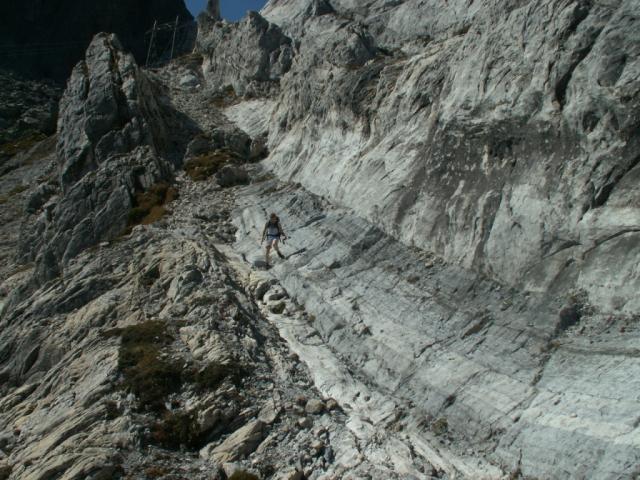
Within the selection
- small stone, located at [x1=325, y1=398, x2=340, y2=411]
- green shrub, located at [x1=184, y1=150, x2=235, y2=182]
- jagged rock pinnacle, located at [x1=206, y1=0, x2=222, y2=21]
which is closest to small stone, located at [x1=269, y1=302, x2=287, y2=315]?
small stone, located at [x1=325, y1=398, x2=340, y2=411]

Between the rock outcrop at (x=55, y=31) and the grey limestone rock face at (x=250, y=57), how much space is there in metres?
20.2

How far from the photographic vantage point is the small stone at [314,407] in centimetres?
1533

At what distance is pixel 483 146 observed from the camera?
19.6 metres

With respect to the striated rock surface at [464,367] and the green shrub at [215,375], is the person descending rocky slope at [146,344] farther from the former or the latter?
the striated rock surface at [464,367]

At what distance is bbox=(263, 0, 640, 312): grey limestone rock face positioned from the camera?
15.2 metres

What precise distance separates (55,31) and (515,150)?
8417 centimetres

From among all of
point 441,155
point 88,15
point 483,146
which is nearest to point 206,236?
point 441,155

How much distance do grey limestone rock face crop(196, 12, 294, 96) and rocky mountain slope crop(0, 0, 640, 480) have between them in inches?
954

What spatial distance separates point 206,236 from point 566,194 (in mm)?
16823

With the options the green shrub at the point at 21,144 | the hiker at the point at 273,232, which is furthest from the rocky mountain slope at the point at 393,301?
the green shrub at the point at 21,144

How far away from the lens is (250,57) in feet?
189

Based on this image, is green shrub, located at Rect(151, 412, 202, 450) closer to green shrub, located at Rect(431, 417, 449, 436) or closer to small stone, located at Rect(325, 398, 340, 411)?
small stone, located at Rect(325, 398, 340, 411)

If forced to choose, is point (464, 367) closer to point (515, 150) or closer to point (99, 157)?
point (515, 150)

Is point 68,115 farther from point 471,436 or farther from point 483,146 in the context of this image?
point 471,436
